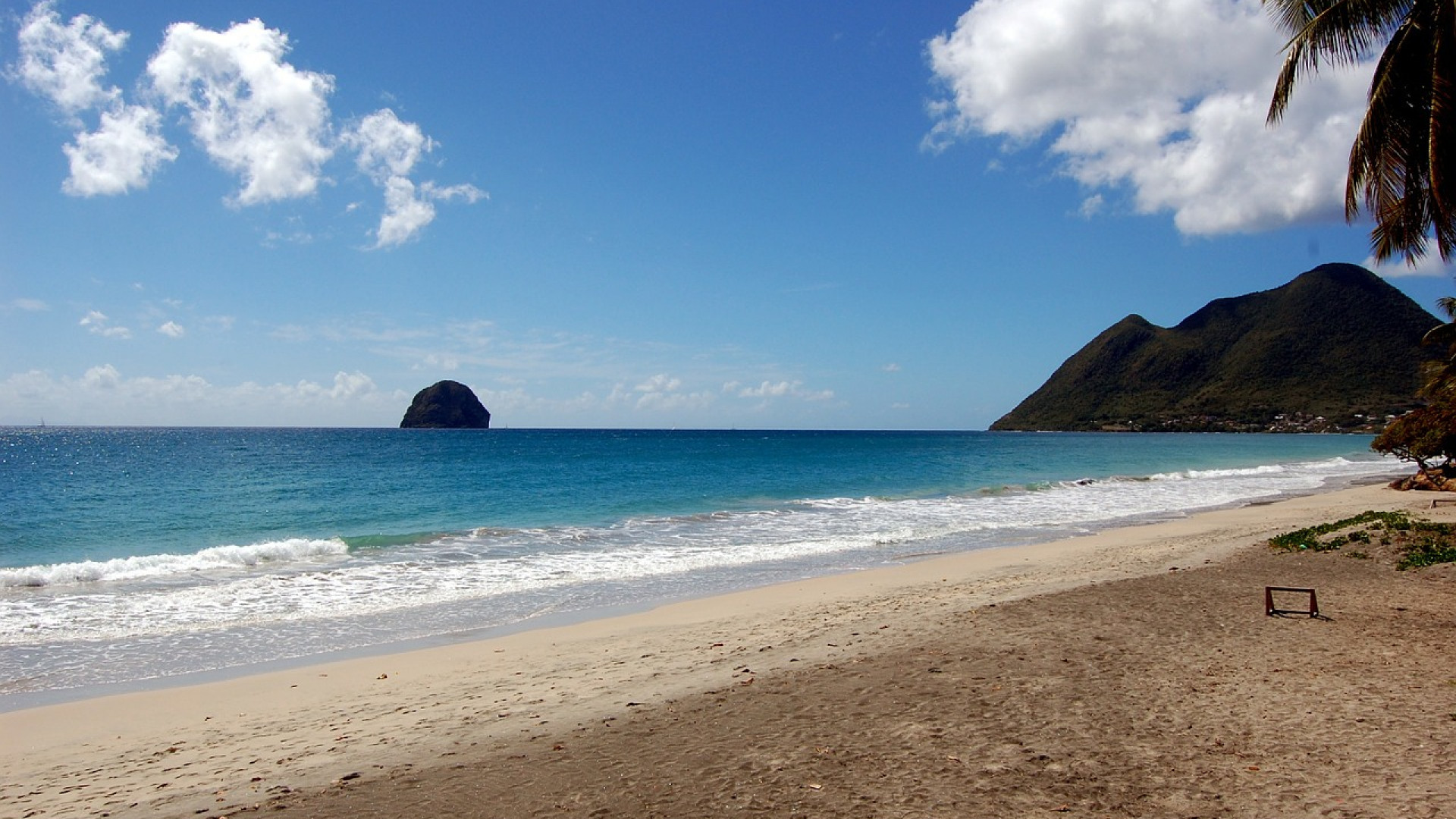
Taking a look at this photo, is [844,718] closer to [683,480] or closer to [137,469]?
[683,480]

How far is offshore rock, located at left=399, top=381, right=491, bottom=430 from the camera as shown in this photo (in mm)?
186500

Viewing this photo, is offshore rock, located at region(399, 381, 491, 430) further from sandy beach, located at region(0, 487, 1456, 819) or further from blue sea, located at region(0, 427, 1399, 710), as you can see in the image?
sandy beach, located at region(0, 487, 1456, 819)

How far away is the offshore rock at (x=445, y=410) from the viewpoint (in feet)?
612

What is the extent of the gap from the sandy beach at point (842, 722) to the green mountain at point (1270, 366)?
135 meters

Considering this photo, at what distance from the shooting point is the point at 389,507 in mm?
31766

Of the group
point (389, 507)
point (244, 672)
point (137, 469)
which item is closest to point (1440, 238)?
point (244, 672)

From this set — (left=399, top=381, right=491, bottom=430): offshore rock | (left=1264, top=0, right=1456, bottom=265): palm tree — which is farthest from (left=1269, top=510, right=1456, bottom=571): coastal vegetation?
(left=399, top=381, right=491, bottom=430): offshore rock

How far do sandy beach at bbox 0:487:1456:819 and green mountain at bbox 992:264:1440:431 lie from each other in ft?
442

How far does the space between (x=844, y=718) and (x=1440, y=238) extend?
10.0 meters

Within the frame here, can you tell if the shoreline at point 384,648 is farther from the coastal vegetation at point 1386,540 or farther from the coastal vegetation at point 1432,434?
the coastal vegetation at point 1432,434

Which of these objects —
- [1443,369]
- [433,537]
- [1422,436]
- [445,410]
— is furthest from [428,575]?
[445,410]

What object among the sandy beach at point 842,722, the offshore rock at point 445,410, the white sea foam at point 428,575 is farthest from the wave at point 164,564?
the offshore rock at point 445,410

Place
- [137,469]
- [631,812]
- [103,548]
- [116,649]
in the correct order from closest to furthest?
[631,812] < [116,649] < [103,548] < [137,469]

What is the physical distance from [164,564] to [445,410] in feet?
583
